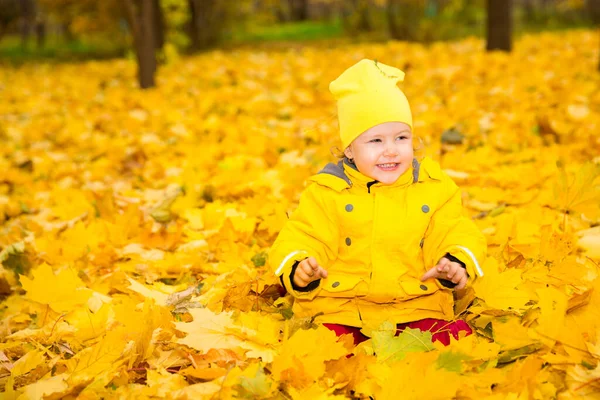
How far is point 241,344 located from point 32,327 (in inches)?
33.2

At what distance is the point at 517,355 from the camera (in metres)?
1.69

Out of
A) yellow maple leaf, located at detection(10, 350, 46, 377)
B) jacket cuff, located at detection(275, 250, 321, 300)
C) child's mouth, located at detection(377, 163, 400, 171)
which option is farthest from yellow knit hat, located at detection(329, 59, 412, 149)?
yellow maple leaf, located at detection(10, 350, 46, 377)

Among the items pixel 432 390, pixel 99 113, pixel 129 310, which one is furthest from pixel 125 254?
pixel 99 113

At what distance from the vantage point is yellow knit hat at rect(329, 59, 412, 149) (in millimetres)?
1959

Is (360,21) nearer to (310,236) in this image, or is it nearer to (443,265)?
(310,236)

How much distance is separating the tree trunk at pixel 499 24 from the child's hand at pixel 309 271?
7909 mm

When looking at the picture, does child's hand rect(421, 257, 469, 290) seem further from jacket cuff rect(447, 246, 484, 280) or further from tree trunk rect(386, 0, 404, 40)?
tree trunk rect(386, 0, 404, 40)

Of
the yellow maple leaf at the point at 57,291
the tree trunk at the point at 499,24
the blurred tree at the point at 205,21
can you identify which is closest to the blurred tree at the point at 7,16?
the blurred tree at the point at 205,21

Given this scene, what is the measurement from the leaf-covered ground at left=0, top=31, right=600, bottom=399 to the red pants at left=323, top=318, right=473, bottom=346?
8cm

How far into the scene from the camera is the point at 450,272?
1845 millimetres

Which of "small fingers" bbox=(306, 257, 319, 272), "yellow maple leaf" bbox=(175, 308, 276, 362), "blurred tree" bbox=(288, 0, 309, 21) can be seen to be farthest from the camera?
"blurred tree" bbox=(288, 0, 309, 21)

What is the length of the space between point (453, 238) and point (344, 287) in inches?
14.7

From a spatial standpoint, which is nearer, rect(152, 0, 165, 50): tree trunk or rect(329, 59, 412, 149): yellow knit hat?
rect(329, 59, 412, 149): yellow knit hat

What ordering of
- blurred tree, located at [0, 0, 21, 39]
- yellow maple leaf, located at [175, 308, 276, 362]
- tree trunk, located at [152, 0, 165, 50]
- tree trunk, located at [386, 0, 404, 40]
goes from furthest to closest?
blurred tree, located at [0, 0, 21, 39]
tree trunk, located at [152, 0, 165, 50]
tree trunk, located at [386, 0, 404, 40]
yellow maple leaf, located at [175, 308, 276, 362]
